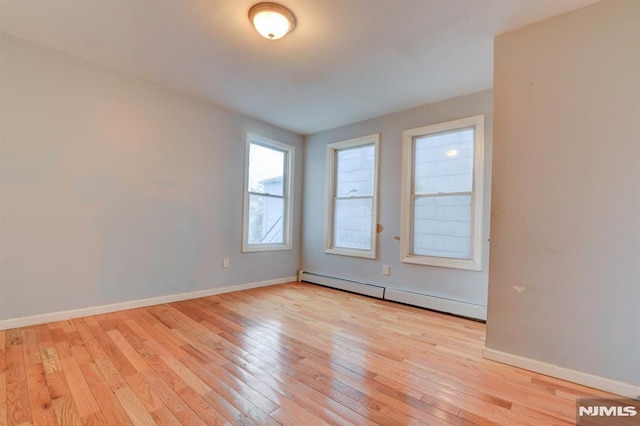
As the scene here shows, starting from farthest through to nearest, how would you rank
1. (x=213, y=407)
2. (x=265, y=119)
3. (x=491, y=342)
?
(x=265, y=119), (x=491, y=342), (x=213, y=407)

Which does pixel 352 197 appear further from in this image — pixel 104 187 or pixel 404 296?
pixel 104 187

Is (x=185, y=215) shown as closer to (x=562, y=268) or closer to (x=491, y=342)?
(x=491, y=342)

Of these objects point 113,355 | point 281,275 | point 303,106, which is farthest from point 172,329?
point 303,106

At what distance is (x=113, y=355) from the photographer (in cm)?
193

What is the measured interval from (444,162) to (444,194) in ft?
1.23

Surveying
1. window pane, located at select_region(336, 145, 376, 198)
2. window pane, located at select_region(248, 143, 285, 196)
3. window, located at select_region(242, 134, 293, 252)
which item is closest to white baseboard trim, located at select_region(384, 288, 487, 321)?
window pane, located at select_region(336, 145, 376, 198)

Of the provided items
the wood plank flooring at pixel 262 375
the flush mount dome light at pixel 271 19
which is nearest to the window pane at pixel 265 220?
the wood plank flooring at pixel 262 375

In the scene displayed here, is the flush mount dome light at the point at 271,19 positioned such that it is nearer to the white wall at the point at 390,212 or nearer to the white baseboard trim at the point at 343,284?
the white wall at the point at 390,212

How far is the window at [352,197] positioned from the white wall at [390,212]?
104 mm

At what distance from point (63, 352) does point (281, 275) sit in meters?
2.70

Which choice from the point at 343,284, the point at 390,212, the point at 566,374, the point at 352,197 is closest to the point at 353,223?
the point at 352,197

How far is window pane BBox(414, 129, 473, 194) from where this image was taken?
10.3 feet

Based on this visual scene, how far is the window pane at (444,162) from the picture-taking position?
124 inches

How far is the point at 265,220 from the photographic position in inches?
167
